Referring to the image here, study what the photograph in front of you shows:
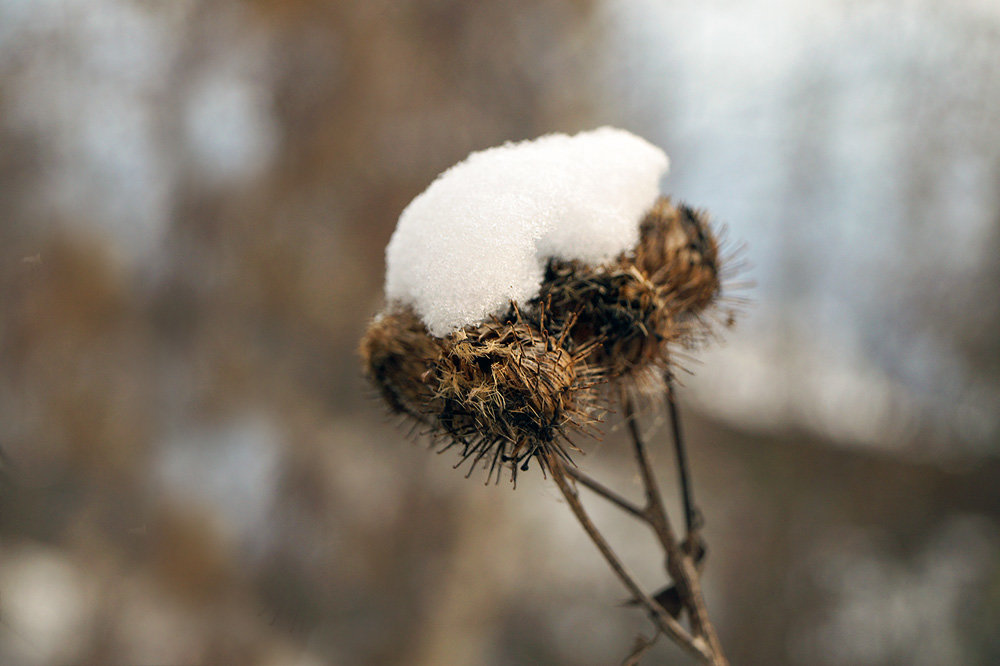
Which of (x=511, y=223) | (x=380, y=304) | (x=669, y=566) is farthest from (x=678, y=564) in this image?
(x=380, y=304)

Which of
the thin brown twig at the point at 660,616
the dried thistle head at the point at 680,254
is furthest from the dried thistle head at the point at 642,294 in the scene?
the thin brown twig at the point at 660,616

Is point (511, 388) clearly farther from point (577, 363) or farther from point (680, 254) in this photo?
point (680, 254)

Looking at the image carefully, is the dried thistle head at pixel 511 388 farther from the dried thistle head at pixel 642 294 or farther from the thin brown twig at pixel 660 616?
the thin brown twig at pixel 660 616

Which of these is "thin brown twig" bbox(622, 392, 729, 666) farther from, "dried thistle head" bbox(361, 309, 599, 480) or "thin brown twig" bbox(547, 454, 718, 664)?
"dried thistle head" bbox(361, 309, 599, 480)

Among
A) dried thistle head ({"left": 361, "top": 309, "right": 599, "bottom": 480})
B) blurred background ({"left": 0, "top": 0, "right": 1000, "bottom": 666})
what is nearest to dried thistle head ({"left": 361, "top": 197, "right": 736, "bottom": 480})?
dried thistle head ({"left": 361, "top": 309, "right": 599, "bottom": 480})

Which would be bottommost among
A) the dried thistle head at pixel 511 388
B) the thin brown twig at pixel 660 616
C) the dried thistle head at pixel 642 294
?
the thin brown twig at pixel 660 616
